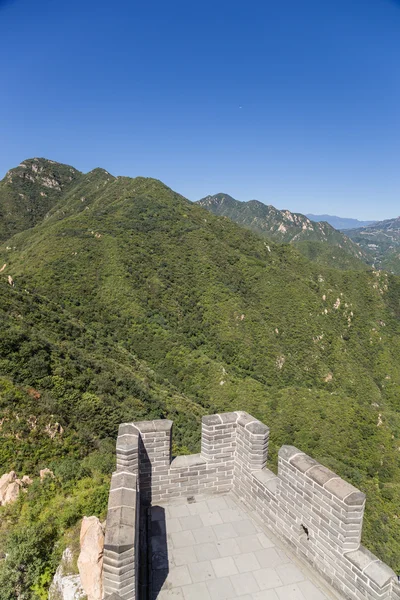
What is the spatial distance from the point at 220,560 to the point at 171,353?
3683 cm

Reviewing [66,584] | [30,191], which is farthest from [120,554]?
[30,191]

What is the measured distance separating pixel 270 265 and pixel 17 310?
171ft

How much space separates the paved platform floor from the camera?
184 inches

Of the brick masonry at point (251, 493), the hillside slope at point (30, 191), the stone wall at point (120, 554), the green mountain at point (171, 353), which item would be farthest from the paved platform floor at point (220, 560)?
the hillside slope at point (30, 191)

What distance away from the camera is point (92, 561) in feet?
15.3

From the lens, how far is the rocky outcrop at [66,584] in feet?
14.9

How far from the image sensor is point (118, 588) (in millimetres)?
3602

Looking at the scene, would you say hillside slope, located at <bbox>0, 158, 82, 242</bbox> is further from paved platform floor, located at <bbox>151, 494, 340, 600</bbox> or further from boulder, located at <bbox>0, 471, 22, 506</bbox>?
paved platform floor, located at <bbox>151, 494, 340, 600</bbox>

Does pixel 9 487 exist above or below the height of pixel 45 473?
above

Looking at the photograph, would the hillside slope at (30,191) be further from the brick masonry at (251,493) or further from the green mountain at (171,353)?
the brick masonry at (251,493)

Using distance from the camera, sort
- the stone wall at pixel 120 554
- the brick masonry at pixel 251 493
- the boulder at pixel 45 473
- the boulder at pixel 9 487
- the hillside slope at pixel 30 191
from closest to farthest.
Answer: the stone wall at pixel 120 554, the brick masonry at pixel 251 493, the boulder at pixel 9 487, the boulder at pixel 45 473, the hillside slope at pixel 30 191

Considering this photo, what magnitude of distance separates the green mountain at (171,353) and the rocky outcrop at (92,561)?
865mm

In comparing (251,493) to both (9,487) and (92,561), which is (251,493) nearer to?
(92,561)

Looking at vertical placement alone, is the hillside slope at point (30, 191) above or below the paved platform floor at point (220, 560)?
above
